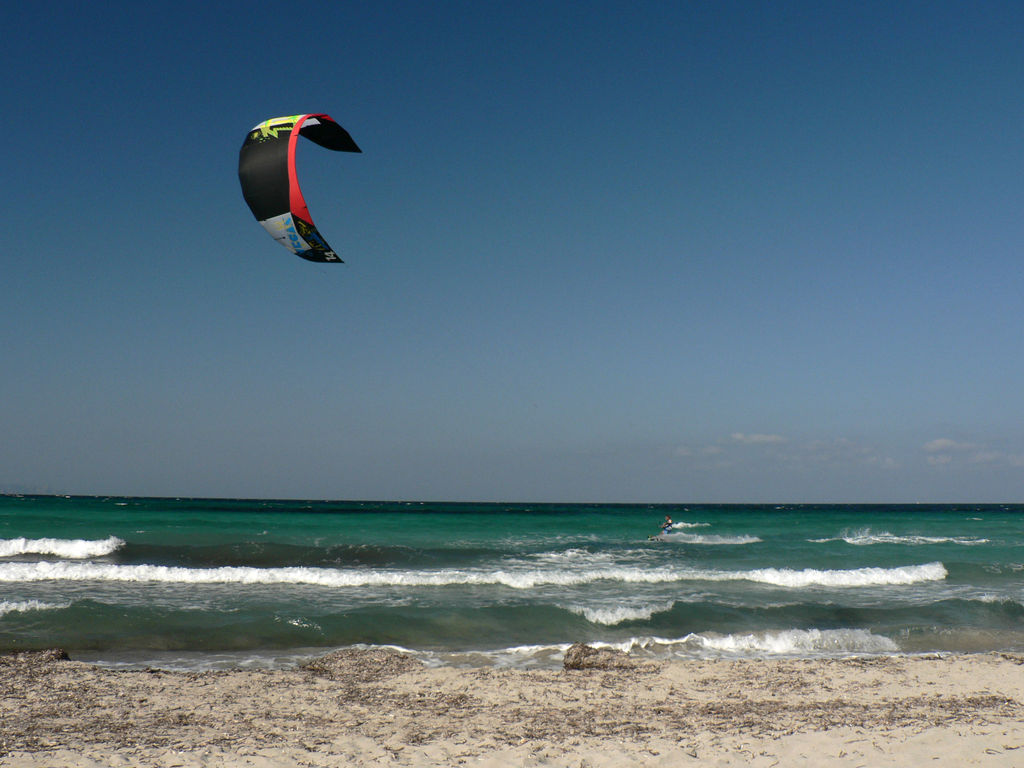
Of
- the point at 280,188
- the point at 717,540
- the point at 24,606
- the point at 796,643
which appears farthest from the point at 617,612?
the point at 717,540

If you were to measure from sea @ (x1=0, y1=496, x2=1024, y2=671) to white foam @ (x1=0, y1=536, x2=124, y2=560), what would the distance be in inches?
3.8

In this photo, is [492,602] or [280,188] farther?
[492,602]

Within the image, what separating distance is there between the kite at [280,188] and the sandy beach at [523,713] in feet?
15.2

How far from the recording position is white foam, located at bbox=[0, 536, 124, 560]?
21.8m

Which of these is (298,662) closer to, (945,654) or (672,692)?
(672,692)

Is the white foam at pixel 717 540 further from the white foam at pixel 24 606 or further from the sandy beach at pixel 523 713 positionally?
the white foam at pixel 24 606

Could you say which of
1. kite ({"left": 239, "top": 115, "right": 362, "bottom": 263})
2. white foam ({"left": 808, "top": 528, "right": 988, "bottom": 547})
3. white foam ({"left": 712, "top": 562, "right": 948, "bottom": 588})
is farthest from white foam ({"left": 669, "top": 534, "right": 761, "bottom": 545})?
kite ({"left": 239, "top": 115, "right": 362, "bottom": 263})

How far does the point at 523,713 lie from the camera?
6.42m

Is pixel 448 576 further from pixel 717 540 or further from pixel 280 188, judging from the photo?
pixel 717 540

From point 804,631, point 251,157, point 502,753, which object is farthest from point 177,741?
point 804,631

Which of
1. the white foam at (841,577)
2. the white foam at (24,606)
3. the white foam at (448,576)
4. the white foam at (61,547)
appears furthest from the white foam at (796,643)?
the white foam at (61,547)

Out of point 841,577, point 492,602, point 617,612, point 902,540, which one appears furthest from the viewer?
point 902,540

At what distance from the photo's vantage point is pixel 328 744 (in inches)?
219

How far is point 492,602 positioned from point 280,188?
9.10 metres
